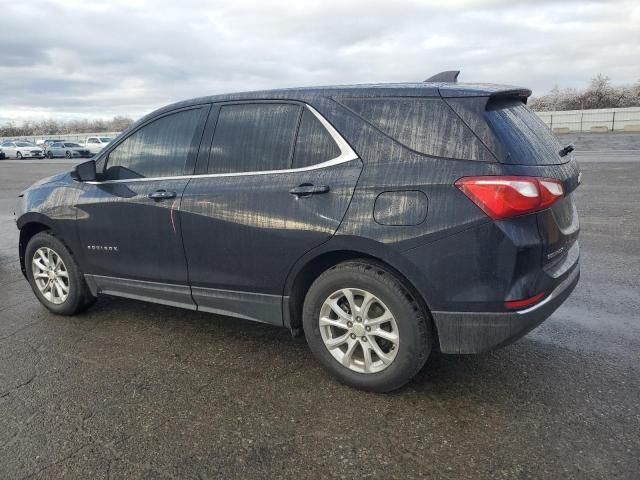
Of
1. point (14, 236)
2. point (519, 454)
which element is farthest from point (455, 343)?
point (14, 236)

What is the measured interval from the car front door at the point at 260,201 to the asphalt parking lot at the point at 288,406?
54 cm

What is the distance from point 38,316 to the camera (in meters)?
4.72

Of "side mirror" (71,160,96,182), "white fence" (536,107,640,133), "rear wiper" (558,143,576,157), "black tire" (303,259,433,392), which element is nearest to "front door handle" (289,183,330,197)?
"black tire" (303,259,433,392)

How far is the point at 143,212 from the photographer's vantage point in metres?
3.91

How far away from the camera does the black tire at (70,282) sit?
4.50 m

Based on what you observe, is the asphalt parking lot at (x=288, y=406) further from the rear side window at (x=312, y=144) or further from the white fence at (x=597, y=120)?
the white fence at (x=597, y=120)

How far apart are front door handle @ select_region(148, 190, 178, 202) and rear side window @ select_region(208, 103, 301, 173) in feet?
1.07

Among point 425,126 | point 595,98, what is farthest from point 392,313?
point 595,98

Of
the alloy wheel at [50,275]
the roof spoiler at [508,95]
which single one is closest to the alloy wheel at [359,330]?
the roof spoiler at [508,95]

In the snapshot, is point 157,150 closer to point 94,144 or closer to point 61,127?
point 94,144

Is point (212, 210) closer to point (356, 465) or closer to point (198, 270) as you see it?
point (198, 270)

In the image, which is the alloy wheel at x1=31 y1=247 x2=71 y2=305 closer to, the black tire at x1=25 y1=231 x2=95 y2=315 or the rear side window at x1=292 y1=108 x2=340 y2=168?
the black tire at x1=25 y1=231 x2=95 y2=315

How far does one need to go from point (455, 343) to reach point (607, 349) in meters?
1.42

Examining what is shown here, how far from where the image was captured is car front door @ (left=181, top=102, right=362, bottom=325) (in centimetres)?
316
